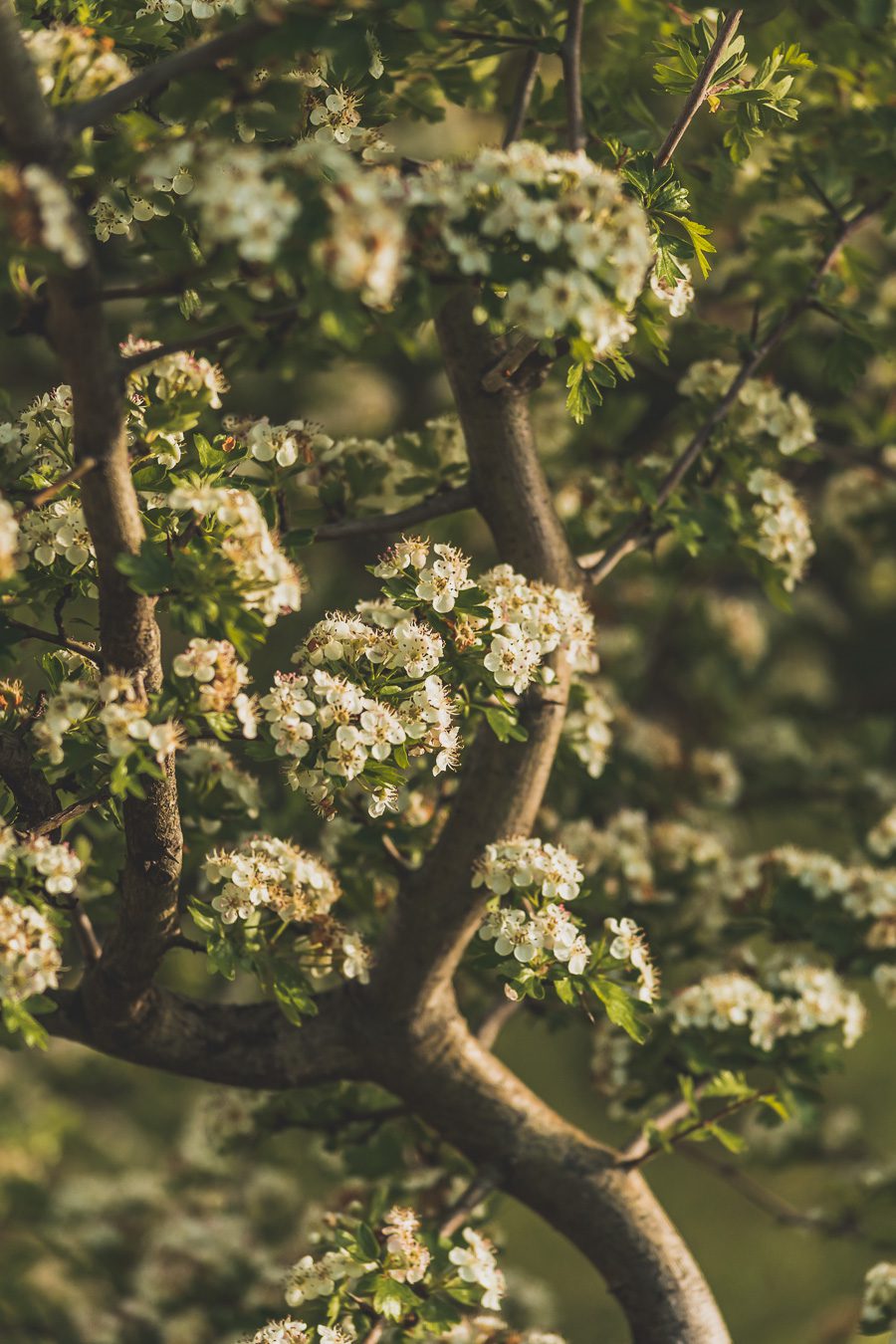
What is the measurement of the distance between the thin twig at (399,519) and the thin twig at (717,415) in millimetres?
316

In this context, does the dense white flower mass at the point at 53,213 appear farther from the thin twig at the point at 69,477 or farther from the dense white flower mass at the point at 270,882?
the dense white flower mass at the point at 270,882

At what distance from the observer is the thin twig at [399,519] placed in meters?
2.46

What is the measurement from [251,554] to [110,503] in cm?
23

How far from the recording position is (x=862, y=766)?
4.32m

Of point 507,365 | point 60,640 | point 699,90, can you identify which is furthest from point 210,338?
point 699,90

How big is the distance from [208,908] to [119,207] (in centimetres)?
122

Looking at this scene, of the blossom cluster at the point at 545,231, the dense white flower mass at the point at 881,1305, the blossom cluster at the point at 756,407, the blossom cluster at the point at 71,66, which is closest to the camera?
the blossom cluster at the point at 545,231

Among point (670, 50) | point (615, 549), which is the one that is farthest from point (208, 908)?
point (670, 50)

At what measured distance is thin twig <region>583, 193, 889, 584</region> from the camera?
8.99 ft

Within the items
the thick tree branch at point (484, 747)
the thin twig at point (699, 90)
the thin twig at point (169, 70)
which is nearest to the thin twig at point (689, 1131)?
the thick tree branch at point (484, 747)

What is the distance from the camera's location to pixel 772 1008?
9.21 feet

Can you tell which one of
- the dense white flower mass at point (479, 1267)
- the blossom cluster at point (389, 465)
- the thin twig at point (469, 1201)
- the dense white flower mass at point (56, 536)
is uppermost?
the blossom cluster at point (389, 465)

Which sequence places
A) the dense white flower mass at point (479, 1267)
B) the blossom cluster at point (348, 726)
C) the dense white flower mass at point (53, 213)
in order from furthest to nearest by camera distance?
the dense white flower mass at point (479, 1267) → the blossom cluster at point (348, 726) → the dense white flower mass at point (53, 213)

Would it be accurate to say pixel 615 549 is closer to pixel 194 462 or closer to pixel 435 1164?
pixel 194 462
